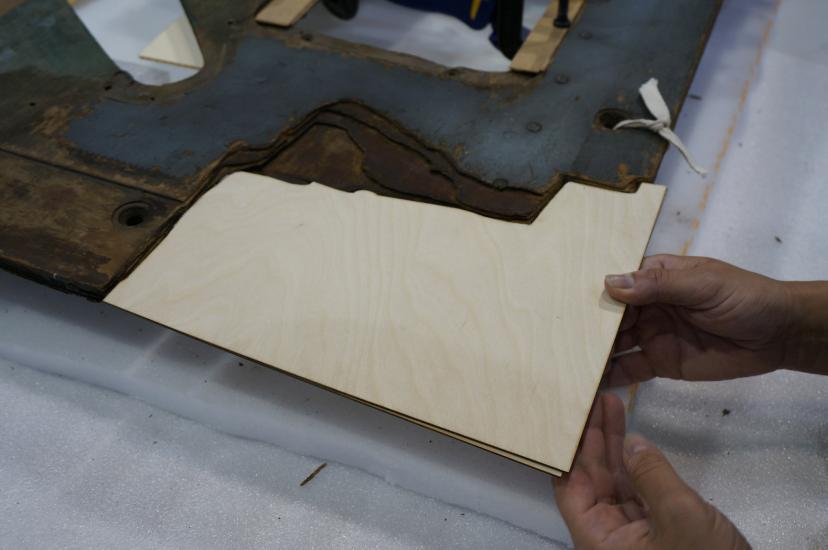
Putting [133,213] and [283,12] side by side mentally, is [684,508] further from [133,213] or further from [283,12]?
[283,12]

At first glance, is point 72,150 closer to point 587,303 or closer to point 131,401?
point 131,401

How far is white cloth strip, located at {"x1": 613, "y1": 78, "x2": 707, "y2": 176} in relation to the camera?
114cm

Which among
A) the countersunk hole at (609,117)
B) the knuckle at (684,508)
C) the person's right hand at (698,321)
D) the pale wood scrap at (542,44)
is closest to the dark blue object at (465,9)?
the pale wood scrap at (542,44)

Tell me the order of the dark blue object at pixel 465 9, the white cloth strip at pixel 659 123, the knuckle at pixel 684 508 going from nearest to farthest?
1. the knuckle at pixel 684 508
2. the white cloth strip at pixel 659 123
3. the dark blue object at pixel 465 9

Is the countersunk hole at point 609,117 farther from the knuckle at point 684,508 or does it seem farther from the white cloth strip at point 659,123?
the knuckle at point 684,508

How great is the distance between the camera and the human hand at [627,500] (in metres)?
0.78

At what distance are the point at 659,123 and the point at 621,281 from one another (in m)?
0.38

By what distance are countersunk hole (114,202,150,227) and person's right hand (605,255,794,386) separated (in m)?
0.74

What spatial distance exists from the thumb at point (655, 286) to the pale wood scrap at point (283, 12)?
0.92 m

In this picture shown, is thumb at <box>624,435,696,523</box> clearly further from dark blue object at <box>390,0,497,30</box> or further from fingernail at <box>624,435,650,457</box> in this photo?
dark blue object at <box>390,0,497,30</box>

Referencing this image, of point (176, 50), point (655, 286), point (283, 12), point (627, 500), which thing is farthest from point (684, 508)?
point (176, 50)

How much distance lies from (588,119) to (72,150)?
0.93m

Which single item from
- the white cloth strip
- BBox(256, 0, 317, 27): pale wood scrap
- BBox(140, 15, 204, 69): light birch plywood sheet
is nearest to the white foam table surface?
the white cloth strip

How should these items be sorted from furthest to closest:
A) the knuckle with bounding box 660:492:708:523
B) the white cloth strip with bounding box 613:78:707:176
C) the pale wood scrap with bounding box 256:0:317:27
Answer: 1. the pale wood scrap with bounding box 256:0:317:27
2. the white cloth strip with bounding box 613:78:707:176
3. the knuckle with bounding box 660:492:708:523
